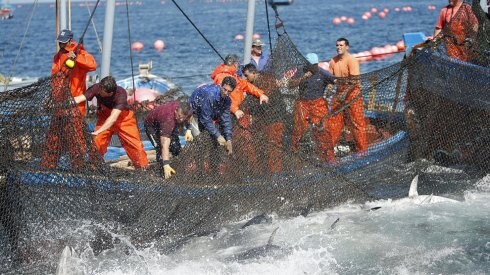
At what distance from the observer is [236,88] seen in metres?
11.5

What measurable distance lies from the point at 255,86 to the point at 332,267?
319 centimetres

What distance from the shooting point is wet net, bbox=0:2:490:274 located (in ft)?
28.7

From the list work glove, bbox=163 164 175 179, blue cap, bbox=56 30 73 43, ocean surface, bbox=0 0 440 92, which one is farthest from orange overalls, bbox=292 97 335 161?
ocean surface, bbox=0 0 440 92

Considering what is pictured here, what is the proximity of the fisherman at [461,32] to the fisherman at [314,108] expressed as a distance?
6.48 feet

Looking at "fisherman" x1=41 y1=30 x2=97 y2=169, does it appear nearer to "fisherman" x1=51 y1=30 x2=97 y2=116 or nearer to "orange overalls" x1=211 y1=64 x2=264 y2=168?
"fisherman" x1=51 y1=30 x2=97 y2=116

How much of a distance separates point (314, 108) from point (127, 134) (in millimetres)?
2514

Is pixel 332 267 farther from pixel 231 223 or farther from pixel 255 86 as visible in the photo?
pixel 255 86

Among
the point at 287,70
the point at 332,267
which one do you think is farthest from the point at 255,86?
the point at 332,267

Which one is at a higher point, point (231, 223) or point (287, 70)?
point (287, 70)

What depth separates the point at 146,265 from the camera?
9195 mm

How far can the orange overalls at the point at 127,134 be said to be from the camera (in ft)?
34.8

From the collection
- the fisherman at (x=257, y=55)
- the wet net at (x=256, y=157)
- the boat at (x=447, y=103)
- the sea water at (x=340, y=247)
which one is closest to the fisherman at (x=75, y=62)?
the wet net at (x=256, y=157)

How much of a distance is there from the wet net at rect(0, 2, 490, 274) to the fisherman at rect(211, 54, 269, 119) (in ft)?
0.42

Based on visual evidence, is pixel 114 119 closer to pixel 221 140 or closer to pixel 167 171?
pixel 167 171
